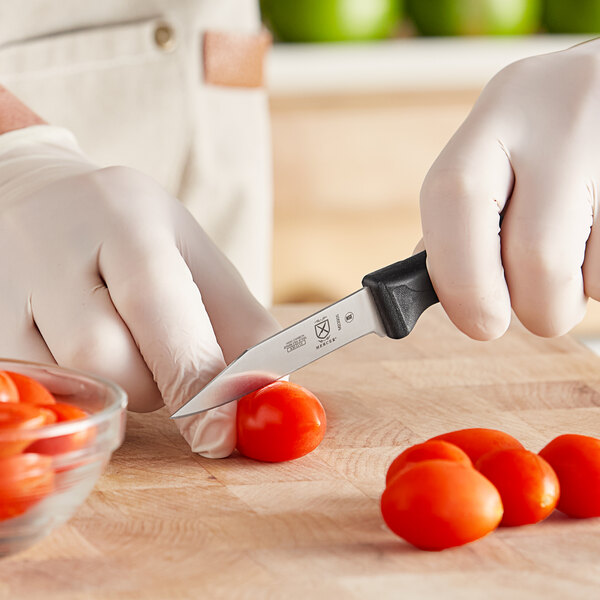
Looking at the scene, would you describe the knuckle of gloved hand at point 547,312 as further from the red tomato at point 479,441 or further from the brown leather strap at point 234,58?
the brown leather strap at point 234,58

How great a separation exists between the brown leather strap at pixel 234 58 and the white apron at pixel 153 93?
0.04 ft

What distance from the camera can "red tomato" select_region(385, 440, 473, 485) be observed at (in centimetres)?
66

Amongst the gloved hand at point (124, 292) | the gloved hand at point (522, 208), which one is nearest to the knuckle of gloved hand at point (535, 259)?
the gloved hand at point (522, 208)

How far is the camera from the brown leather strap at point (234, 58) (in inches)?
57.4

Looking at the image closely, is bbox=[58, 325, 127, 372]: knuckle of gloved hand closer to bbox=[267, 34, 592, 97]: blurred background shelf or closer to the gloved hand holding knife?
the gloved hand holding knife

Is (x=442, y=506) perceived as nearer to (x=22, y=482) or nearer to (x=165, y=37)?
(x=22, y=482)

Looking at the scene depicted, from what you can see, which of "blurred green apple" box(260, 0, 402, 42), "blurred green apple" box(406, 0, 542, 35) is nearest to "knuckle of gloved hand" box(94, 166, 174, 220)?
→ "blurred green apple" box(260, 0, 402, 42)

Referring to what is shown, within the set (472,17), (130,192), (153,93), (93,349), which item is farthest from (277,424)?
(472,17)

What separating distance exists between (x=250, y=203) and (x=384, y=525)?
97 centimetres

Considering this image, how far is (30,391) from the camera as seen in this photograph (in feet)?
2.11

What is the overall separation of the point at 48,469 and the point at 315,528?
0.20m

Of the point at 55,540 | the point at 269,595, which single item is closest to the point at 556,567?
the point at 269,595

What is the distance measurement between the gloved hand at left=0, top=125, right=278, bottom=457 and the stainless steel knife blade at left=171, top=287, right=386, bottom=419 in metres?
0.02

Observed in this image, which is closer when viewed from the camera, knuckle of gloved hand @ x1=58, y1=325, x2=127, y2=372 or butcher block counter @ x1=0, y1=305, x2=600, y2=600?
butcher block counter @ x1=0, y1=305, x2=600, y2=600
